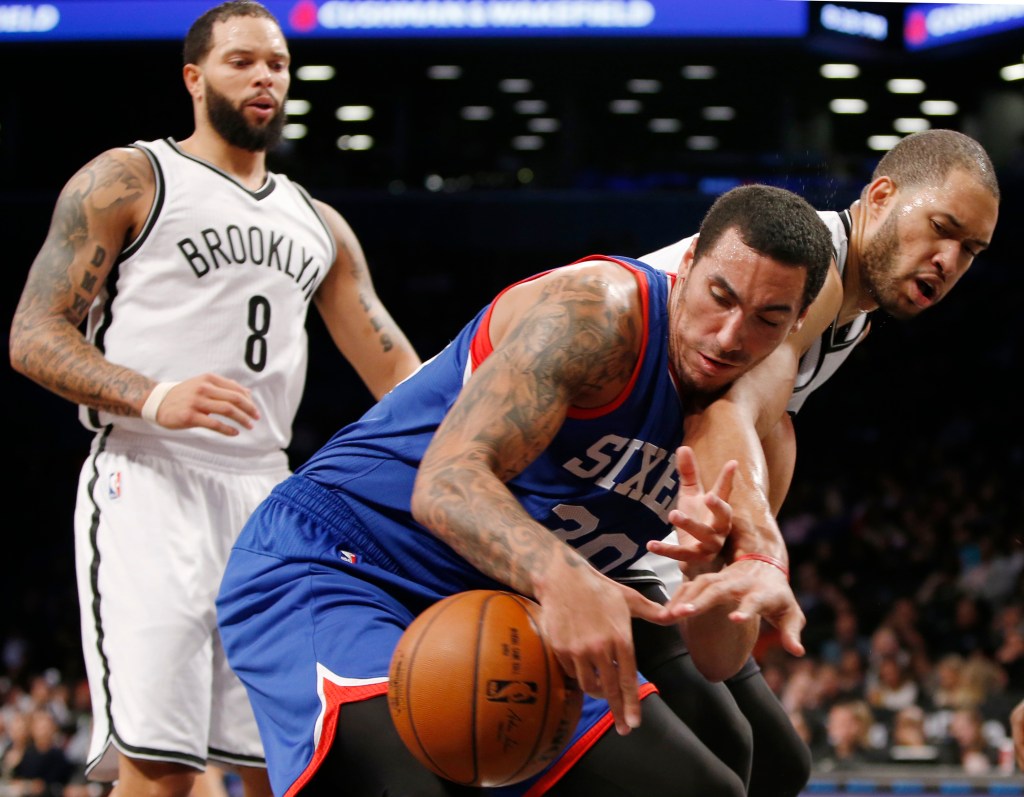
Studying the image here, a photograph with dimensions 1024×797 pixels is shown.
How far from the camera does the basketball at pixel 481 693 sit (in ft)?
7.00

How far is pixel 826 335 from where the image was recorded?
3.29 meters

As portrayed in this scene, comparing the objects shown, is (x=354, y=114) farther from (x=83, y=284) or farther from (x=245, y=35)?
(x=83, y=284)

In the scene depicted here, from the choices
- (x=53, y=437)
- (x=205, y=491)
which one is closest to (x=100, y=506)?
(x=205, y=491)

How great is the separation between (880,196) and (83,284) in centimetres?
204

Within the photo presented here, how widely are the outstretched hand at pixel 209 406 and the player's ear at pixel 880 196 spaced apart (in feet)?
5.30

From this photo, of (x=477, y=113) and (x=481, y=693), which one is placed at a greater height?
(x=481, y=693)

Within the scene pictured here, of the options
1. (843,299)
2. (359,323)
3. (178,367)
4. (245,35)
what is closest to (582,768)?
(843,299)

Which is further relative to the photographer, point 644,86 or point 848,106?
point 848,106

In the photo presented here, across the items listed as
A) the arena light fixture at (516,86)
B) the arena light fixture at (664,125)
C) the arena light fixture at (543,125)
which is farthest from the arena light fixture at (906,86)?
the arena light fixture at (516,86)

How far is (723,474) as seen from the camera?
2.22 metres

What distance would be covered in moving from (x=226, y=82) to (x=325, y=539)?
1550mm

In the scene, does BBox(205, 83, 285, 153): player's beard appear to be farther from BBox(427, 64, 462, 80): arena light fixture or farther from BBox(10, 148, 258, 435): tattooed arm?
BBox(427, 64, 462, 80): arena light fixture

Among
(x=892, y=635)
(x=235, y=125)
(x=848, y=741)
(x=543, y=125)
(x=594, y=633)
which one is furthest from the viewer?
(x=543, y=125)

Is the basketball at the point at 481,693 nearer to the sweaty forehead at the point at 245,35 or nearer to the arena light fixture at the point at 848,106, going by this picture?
the sweaty forehead at the point at 245,35
